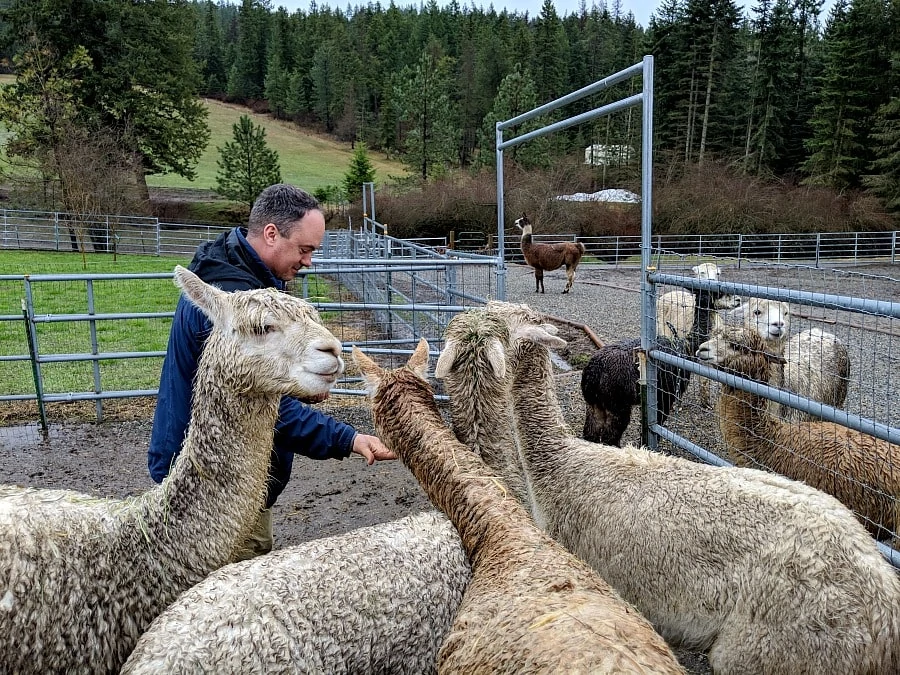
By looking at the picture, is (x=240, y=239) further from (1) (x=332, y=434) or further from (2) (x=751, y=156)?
(2) (x=751, y=156)

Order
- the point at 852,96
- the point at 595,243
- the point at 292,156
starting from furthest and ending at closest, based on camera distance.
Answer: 1. the point at 292,156
2. the point at 852,96
3. the point at 595,243

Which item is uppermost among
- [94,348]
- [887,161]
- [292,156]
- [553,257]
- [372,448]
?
[292,156]

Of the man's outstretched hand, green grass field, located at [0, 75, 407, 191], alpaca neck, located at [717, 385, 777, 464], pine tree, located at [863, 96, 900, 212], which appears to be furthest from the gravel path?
green grass field, located at [0, 75, 407, 191]

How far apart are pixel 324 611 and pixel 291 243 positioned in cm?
158

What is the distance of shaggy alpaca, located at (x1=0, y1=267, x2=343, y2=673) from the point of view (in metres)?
2.10

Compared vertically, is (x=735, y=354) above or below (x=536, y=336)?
below

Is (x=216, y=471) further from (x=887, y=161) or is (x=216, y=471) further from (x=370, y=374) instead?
(x=887, y=161)

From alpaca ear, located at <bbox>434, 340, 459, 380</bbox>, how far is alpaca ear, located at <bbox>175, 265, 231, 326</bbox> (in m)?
1.00

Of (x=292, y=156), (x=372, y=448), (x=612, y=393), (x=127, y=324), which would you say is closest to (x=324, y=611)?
(x=372, y=448)

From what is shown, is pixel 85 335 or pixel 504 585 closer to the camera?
pixel 504 585

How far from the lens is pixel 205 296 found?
251 cm

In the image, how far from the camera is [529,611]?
1.69m

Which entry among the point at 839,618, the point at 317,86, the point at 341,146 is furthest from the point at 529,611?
the point at 317,86

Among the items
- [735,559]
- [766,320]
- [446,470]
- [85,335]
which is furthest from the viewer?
[85,335]
